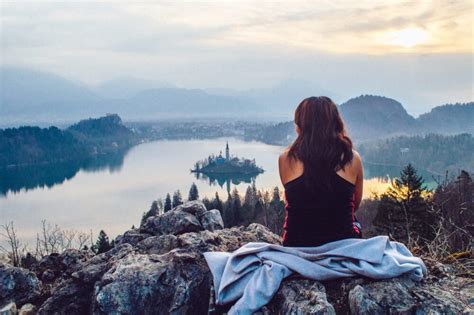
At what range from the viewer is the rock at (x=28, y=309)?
9.15 ft

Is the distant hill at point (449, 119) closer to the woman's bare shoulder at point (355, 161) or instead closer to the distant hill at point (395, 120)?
the distant hill at point (395, 120)

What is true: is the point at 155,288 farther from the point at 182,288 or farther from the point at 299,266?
the point at 299,266

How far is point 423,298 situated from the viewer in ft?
6.97

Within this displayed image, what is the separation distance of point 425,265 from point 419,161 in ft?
219

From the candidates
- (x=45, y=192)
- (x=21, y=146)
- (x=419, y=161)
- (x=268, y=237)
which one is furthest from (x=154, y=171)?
(x=268, y=237)

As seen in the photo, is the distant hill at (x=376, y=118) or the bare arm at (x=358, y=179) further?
the distant hill at (x=376, y=118)

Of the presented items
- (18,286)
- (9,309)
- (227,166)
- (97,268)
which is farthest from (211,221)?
(227,166)

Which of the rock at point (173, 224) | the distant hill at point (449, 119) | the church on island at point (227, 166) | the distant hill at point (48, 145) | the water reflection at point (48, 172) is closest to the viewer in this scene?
the rock at point (173, 224)

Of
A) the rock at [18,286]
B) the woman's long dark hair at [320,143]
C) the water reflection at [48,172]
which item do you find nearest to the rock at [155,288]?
the rock at [18,286]

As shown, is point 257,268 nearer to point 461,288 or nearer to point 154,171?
point 461,288

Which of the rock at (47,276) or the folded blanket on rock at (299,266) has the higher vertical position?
the folded blanket on rock at (299,266)

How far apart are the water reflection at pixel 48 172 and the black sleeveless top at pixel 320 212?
139 feet

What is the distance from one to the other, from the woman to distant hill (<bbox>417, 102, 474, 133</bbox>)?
120524 mm

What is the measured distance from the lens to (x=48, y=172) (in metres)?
55.0
